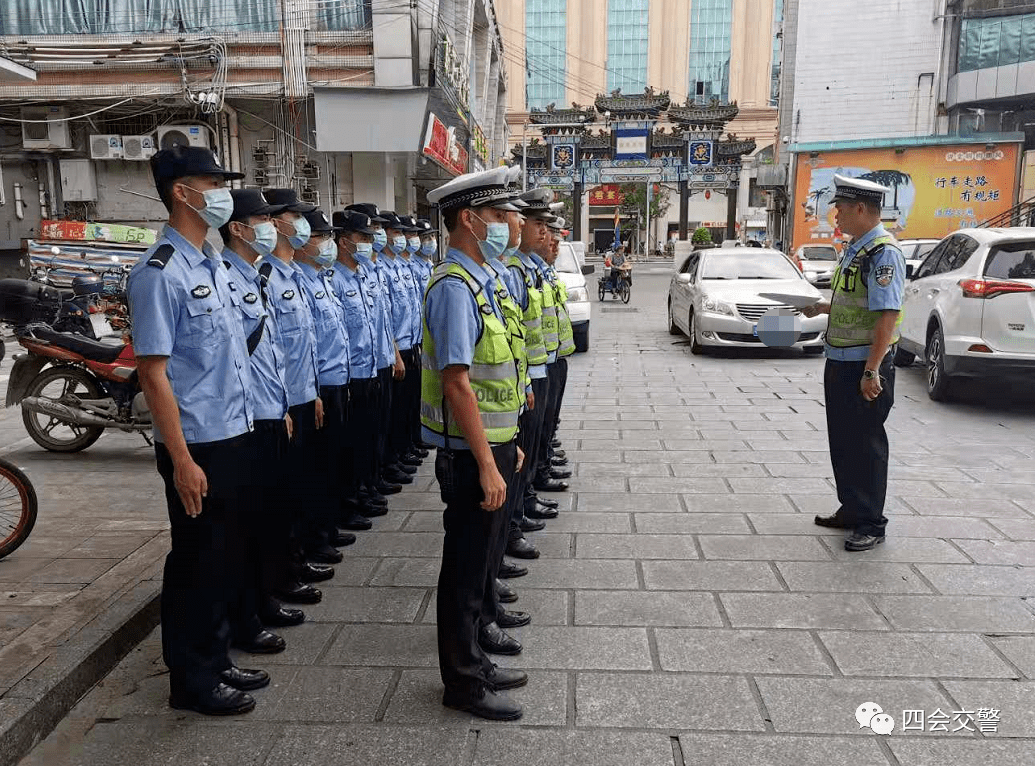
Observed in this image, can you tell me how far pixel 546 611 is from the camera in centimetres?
365

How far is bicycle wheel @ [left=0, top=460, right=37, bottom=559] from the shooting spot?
4.07 m

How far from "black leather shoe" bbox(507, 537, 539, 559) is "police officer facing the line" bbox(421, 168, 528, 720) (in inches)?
53.0

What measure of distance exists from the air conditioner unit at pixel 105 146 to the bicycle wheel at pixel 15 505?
13.2m

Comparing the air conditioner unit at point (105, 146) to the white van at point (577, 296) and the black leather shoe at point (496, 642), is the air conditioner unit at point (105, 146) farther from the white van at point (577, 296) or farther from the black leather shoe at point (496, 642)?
the black leather shoe at point (496, 642)

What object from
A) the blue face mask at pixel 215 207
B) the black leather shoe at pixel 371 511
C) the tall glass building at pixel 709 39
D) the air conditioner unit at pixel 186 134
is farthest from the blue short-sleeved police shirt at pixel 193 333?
the tall glass building at pixel 709 39

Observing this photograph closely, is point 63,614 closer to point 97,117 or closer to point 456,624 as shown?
point 456,624

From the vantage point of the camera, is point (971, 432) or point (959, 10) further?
point (959, 10)

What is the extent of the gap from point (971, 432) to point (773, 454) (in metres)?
1.96

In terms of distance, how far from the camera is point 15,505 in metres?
4.13

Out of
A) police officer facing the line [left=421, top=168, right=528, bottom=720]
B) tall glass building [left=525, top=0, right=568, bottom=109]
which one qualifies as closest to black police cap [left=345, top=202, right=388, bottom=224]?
police officer facing the line [left=421, top=168, right=528, bottom=720]

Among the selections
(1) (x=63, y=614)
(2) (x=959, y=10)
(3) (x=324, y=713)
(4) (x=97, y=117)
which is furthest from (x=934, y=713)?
(2) (x=959, y=10)

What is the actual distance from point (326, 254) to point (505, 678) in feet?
8.60

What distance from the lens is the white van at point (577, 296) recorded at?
40.1 feet

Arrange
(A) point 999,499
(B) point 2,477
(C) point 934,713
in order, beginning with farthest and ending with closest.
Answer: (A) point 999,499 < (B) point 2,477 < (C) point 934,713
